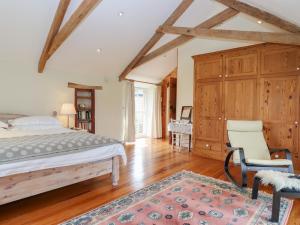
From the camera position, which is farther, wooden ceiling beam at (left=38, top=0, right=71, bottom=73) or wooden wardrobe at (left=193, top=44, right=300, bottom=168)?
wooden wardrobe at (left=193, top=44, right=300, bottom=168)

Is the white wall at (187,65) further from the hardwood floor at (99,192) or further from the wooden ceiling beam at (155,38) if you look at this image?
the hardwood floor at (99,192)

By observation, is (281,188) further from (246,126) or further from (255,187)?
(246,126)

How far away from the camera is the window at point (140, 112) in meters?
7.29

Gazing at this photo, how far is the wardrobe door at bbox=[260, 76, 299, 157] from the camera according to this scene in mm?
3701

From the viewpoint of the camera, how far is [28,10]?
3.39 meters

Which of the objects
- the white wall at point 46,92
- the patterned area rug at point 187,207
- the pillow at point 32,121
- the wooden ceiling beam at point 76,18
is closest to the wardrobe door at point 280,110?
the patterned area rug at point 187,207

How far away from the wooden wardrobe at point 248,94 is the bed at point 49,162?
94.3 inches

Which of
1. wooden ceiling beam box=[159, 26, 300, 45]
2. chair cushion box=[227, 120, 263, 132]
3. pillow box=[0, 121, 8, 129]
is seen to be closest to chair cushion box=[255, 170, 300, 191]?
chair cushion box=[227, 120, 263, 132]

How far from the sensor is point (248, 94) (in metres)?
4.18

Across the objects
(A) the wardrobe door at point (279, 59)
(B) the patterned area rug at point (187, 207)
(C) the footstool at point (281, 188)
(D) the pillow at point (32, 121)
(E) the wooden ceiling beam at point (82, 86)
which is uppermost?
(A) the wardrobe door at point (279, 59)

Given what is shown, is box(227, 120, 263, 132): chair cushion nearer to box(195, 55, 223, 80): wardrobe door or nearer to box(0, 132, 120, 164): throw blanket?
box(195, 55, 223, 80): wardrobe door

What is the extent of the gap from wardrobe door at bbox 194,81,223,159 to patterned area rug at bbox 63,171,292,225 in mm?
1602

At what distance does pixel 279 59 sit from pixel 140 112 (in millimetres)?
4590

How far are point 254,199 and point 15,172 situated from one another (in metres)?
2.77
